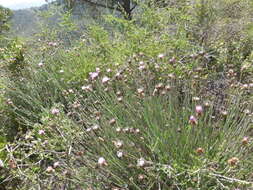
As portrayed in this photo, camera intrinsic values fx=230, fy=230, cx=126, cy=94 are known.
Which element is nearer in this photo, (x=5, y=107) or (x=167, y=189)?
(x=167, y=189)

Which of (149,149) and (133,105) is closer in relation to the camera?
(149,149)

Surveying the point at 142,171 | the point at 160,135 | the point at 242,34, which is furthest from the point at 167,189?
the point at 242,34

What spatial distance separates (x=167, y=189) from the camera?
147cm

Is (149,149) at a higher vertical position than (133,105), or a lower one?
→ lower

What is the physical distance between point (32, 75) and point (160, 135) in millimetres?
2222

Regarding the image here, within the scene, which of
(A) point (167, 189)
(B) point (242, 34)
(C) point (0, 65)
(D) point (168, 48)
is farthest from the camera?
(B) point (242, 34)

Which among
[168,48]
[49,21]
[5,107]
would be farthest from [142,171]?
[49,21]

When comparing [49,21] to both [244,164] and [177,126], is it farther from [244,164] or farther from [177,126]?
Answer: [244,164]

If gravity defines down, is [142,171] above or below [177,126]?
below

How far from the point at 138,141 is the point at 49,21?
321cm

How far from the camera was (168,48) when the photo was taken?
2764mm

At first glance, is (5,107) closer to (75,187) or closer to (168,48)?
(75,187)

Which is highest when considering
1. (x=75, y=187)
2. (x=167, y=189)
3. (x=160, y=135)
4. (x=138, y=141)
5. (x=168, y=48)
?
(x=168, y=48)

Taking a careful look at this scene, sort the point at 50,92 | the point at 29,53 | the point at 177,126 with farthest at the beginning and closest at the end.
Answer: the point at 29,53 < the point at 50,92 < the point at 177,126
